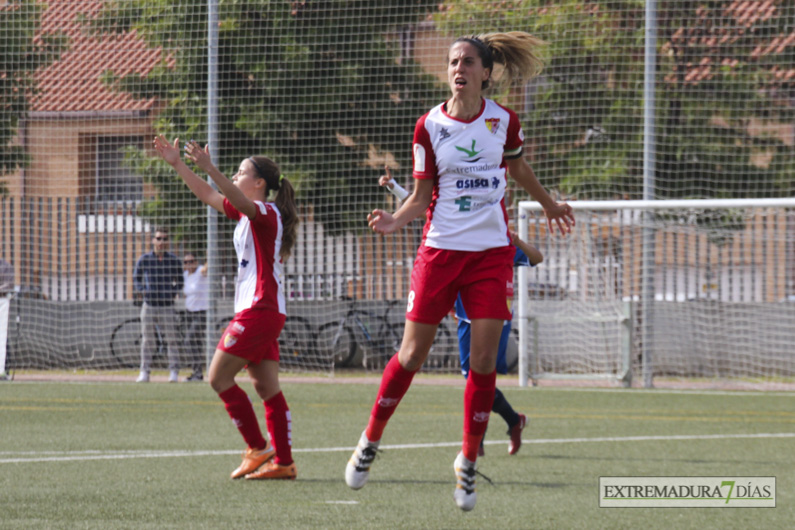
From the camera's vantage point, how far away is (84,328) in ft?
56.7

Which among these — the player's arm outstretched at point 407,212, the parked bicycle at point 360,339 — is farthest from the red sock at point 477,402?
the parked bicycle at point 360,339

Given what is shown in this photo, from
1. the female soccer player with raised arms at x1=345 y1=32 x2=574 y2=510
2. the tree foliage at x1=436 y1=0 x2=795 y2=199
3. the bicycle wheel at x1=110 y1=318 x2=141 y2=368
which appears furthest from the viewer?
the bicycle wheel at x1=110 y1=318 x2=141 y2=368

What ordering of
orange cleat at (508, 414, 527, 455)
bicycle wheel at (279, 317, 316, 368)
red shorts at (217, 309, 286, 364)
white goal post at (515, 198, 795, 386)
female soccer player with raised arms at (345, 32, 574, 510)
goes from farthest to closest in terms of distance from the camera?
bicycle wheel at (279, 317, 316, 368), white goal post at (515, 198, 795, 386), orange cleat at (508, 414, 527, 455), red shorts at (217, 309, 286, 364), female soccer player with raised arms at (345, 32, 574, 510)

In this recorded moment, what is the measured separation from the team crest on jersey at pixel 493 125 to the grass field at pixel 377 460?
1.86 metres

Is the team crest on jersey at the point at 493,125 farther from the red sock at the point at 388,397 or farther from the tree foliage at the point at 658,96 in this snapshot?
the tree foliage at the point at 658,96

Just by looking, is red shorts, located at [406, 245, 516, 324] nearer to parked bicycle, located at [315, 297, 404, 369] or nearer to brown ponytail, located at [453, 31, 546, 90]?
brown ponytail, located at [453, 31, 546, 90]

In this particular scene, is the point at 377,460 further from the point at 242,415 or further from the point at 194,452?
the point at 194,452

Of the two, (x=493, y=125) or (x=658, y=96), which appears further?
(x=658, y=96)

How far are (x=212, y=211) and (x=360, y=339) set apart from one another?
3.20m

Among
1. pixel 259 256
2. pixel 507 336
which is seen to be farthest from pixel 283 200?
pixel 507 336

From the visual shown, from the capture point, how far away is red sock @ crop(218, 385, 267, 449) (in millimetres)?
6734

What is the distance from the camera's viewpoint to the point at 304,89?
688 inches

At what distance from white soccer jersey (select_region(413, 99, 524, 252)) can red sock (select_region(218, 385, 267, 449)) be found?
2.30 meters

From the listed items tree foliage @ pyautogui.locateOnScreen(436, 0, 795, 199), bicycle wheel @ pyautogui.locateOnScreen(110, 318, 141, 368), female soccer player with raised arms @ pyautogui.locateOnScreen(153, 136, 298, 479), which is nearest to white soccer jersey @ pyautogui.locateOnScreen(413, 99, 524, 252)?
female soccer player with raised arms @ pyautogui.locateOnScreen(153, 136, 298, 479)
